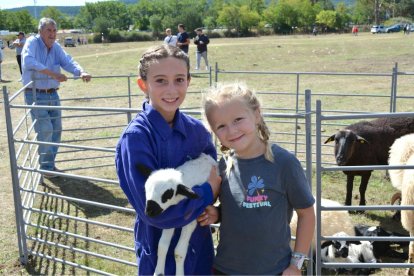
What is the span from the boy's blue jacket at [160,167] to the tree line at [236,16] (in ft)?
258

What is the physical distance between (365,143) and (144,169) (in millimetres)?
5128

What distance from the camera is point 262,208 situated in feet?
7.54

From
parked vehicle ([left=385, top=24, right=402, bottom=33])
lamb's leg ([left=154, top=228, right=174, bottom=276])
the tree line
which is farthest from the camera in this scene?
the tree line

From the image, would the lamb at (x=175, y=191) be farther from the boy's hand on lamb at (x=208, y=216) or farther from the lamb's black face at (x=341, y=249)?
the lamb's black face at (x=341, y=249)

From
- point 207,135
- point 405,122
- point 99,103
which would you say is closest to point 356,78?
point 99,103

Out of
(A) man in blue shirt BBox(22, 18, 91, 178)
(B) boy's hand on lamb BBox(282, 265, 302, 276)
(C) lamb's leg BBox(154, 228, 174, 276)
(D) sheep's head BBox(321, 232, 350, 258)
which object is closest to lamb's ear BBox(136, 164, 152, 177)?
(C) lamb's leg BBox(154, 228, 174, 276)

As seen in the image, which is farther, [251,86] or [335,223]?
[251,86]

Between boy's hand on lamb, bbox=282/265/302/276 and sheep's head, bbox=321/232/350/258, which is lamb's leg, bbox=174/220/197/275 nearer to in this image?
boy's hand on lamb, bbox=282/265/302/276

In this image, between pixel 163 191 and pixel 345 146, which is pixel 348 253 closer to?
pixel 345 146

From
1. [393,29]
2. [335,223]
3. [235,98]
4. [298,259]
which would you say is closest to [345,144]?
[335,223]

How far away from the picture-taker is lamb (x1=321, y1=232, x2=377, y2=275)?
4.48 metres

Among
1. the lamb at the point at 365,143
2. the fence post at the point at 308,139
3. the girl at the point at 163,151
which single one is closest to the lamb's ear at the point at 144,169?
the girl at the point at 163,151

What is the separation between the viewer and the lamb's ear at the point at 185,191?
2156 millimetres

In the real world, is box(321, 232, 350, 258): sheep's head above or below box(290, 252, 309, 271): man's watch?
below
